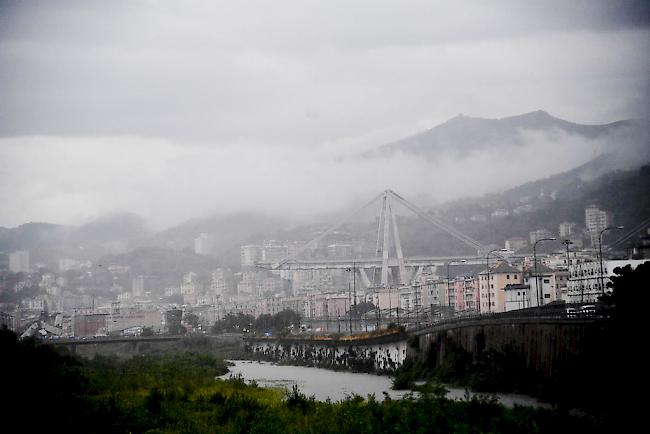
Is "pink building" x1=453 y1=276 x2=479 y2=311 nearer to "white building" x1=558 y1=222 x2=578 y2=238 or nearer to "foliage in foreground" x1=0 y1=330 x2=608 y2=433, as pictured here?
"white building" x1=558 y1=222 x2=578 y2=238

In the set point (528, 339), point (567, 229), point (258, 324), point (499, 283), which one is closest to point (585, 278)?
point (499, 283)

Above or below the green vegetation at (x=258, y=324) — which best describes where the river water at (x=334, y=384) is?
below

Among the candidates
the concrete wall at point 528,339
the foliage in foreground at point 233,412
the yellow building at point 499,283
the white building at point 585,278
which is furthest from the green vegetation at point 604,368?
the yellow building at point 499,283

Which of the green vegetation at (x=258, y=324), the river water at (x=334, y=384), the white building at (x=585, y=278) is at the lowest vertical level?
the river water at (x=334, y=384)

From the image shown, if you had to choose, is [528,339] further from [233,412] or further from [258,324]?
[258,324]

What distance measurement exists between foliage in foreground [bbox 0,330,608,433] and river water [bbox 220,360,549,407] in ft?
14.3

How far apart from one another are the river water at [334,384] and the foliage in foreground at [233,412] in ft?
14.3

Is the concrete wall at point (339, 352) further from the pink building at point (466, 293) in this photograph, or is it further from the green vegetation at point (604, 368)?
the pink building at point (466, 293)

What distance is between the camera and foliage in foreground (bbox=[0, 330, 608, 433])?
26.7 metres

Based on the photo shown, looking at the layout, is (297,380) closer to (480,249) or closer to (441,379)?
(441,379)

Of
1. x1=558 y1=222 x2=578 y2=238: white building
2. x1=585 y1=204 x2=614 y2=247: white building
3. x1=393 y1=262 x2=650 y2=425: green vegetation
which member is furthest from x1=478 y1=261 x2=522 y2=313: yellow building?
x1=558 y1=222 x2=578 y2=238: white building

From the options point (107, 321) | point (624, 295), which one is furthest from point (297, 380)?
point (107, 321)

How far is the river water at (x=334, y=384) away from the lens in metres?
40.8

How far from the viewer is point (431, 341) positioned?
5303 cm
